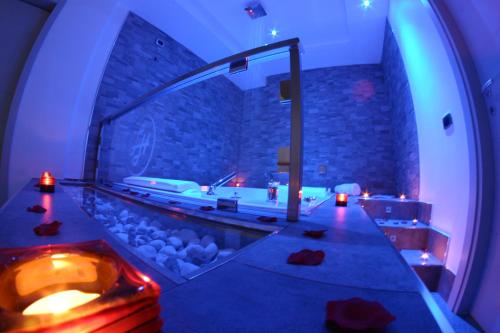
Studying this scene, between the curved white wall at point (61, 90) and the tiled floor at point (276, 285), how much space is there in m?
2.45

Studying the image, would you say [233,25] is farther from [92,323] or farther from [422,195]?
[92,323]

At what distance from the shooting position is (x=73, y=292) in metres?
0.26

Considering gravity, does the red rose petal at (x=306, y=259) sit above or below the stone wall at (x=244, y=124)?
below

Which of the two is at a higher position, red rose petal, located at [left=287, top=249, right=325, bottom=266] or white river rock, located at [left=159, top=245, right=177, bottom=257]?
red rose petal, located at [left=287, top=249, right=325, bottom=266]

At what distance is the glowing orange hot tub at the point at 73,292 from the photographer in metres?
0.18

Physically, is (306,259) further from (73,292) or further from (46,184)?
(46,184)

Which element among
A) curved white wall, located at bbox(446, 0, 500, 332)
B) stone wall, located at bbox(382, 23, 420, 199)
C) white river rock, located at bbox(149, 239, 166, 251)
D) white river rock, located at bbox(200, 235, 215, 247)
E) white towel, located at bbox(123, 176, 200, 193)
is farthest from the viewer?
stone wall, located at bbox(382, 23, 420, 199)

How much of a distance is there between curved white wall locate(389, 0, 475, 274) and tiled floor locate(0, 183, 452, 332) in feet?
4.37

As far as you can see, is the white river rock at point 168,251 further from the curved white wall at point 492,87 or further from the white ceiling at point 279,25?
the white ceiling at point 279,25

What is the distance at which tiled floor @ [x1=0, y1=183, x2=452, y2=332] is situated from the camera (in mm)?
373

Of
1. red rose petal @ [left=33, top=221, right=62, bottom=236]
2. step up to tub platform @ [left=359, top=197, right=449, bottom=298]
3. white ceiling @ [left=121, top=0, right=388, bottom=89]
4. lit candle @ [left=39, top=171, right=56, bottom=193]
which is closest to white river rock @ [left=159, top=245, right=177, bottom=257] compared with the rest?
red rose petal @ [left=33, top=221, right=62, bottom=236]

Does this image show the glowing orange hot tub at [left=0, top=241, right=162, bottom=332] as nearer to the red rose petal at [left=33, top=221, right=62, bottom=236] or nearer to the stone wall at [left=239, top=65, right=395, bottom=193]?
the red rose petal at [left=33, top=221, right=62, bottom=236]

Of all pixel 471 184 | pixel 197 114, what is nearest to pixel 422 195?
pixel 471 184

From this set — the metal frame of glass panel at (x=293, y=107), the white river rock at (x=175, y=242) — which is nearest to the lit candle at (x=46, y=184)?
the white river rock at (x=175, y=242)
